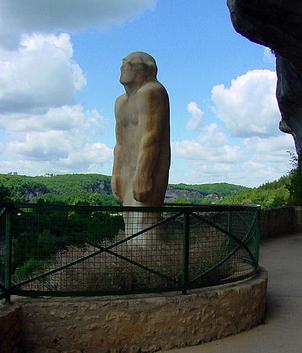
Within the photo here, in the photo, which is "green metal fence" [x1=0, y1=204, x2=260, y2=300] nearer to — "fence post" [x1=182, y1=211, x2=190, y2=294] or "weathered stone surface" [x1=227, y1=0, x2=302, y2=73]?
"fence post" [x1=182, y1=211, x2=190, y2=294]

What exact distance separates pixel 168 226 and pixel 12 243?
1607mm

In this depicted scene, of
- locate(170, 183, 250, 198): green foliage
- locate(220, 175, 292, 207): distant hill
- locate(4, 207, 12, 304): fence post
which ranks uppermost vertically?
locate(170, 183, 250, 198): green foliage

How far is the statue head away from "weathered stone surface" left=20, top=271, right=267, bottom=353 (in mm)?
2651

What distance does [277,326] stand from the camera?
535 centimetres

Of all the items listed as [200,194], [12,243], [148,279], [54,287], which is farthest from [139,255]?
[200,194]

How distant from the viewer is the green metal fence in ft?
14.9

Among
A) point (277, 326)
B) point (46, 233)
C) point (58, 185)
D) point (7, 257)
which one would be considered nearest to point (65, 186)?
point (58, 185)

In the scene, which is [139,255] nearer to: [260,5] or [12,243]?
[12,243]

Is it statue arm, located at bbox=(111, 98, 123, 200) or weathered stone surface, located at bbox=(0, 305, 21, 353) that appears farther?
statue arm, located at bbox=(111, 98, 123, 200)

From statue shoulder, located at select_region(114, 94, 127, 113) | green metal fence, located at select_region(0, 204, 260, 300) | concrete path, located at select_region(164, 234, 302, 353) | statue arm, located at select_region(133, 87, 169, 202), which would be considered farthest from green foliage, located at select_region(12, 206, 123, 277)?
statue shoulder, located at select_region(114, 94, 127, 113)

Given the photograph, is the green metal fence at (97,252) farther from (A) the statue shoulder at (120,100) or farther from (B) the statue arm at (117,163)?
(A) the statue shoulder at (120,100)

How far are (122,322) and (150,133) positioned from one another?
2256 millimetres

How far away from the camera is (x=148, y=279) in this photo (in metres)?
4.89

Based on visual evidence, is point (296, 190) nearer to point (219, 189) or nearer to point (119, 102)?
point (119, 102)
